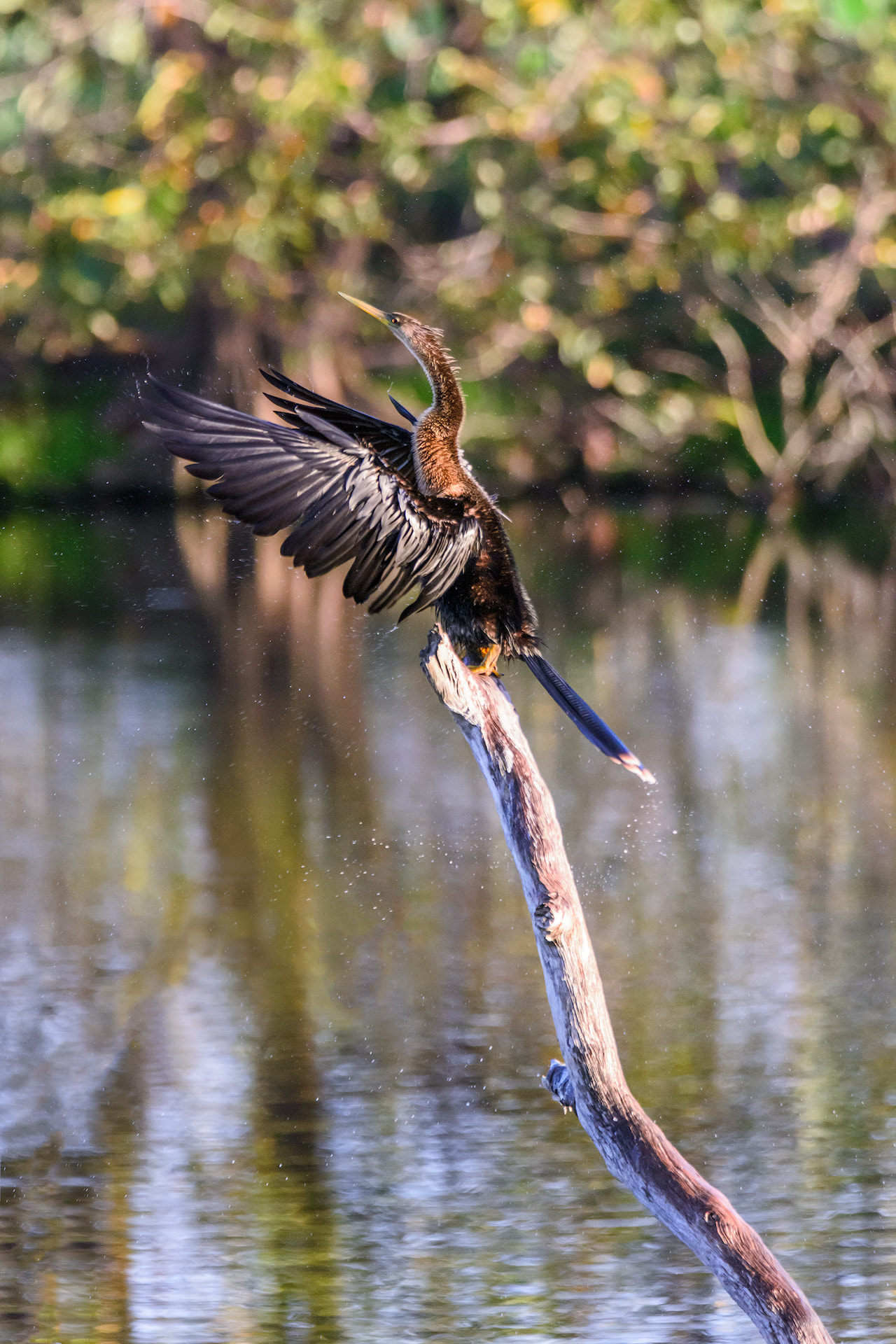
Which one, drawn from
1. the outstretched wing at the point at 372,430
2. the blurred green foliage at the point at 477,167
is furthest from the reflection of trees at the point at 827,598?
the outstretched wing at the point at 372,430

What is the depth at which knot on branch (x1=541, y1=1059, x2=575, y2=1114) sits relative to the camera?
387cm

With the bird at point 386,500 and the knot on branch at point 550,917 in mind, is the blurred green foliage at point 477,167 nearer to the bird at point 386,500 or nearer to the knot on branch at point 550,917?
the bird at point 386,500

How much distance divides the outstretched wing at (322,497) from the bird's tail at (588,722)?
13.4 inches

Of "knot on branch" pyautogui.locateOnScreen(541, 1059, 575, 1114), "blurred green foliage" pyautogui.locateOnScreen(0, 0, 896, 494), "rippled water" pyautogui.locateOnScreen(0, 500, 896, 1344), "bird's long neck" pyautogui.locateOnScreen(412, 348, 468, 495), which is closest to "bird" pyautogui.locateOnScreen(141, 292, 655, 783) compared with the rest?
"bird's long neck" pyautogui.locateOnScreen(412, 348, 468, 495)

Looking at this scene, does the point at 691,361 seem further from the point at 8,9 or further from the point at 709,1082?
the point at 709,1082

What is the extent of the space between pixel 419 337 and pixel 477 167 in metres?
19.4

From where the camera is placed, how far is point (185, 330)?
2533 centimetres

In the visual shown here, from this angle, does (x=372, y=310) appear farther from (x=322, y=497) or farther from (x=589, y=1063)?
(x=589, y=1063)

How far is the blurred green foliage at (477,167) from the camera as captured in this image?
22.8 m

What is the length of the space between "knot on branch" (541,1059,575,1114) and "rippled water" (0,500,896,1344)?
1.23 metres

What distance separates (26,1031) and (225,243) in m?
17.3

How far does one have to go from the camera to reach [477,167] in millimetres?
23438

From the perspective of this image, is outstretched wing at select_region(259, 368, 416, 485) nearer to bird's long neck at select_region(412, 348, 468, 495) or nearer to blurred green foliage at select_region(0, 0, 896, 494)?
bird's long neck at select_region(412, 348, 468, 495)

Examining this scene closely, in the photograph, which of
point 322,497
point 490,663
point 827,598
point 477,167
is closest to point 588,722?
point 490,663
